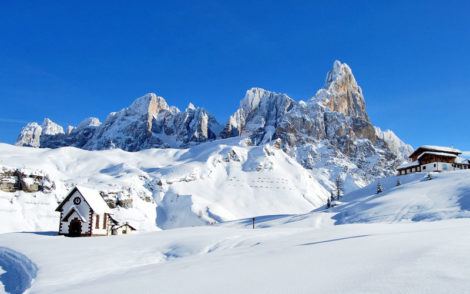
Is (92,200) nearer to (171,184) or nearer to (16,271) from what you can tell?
(16,271)

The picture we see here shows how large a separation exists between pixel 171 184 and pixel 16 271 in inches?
4188

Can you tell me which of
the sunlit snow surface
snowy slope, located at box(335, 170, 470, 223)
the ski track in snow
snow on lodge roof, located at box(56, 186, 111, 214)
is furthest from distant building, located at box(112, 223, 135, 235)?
the sunlit snow surface

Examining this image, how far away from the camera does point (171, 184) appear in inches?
4970

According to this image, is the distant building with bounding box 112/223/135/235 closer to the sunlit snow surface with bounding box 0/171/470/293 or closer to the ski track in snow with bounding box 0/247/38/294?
the ski track in snow with bounding box 0/247/38/294

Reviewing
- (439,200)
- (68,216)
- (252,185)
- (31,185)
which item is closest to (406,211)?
(439,200)

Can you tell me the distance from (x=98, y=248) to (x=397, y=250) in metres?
18.4

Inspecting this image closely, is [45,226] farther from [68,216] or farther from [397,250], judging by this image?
[397,250]

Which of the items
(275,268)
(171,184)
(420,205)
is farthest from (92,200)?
(171,184)

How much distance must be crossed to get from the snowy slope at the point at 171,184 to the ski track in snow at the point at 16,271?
46.7 m

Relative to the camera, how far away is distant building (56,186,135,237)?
1847 inches

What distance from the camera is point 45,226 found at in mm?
69188

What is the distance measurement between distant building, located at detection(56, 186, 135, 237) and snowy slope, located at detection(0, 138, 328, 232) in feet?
77.5

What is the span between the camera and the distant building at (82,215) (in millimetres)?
46916

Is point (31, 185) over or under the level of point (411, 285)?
over
